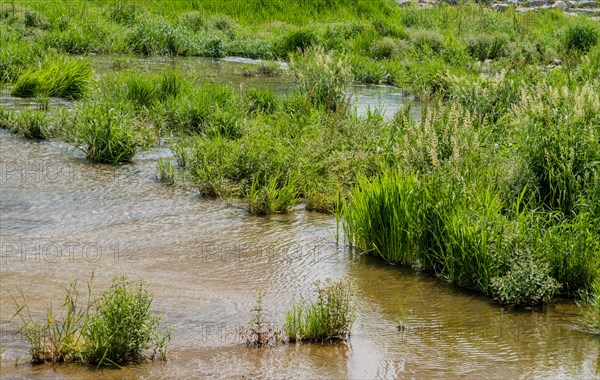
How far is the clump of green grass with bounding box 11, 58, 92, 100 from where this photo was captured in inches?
608

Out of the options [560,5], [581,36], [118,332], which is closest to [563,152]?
[118,332]

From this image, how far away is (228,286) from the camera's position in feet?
26.6

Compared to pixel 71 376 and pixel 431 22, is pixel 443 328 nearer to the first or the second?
pixel 71 376

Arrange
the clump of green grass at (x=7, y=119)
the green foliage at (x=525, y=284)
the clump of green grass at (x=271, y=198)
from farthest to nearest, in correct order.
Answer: the clump of green grass at (x=7, y=119), the clump of green grass at (x=271, y=198), the green foliage at (x=525, y=284)

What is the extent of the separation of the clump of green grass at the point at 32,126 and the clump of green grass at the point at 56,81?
222 cm

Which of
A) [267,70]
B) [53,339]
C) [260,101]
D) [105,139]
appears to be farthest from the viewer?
[267,70]

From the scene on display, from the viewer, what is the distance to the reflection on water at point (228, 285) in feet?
21.1

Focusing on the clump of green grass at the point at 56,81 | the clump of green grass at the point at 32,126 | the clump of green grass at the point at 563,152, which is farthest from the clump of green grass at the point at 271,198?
the clump of green grass at the point at 56,81

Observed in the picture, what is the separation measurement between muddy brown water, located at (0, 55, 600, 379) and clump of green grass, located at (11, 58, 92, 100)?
391 cm

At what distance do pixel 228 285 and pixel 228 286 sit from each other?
1.0 inches

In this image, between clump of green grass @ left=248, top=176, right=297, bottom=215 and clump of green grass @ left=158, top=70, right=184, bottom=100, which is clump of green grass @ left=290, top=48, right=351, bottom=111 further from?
clump of green grass @ left=248, top=176, right=297, bottom=215

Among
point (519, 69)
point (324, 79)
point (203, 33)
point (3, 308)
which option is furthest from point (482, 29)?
point (3, 308)

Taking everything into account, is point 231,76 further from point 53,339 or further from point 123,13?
point 53,339

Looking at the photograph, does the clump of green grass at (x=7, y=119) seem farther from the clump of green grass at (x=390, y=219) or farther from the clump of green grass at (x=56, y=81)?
the clump of green grass at (x=390, y=219)
